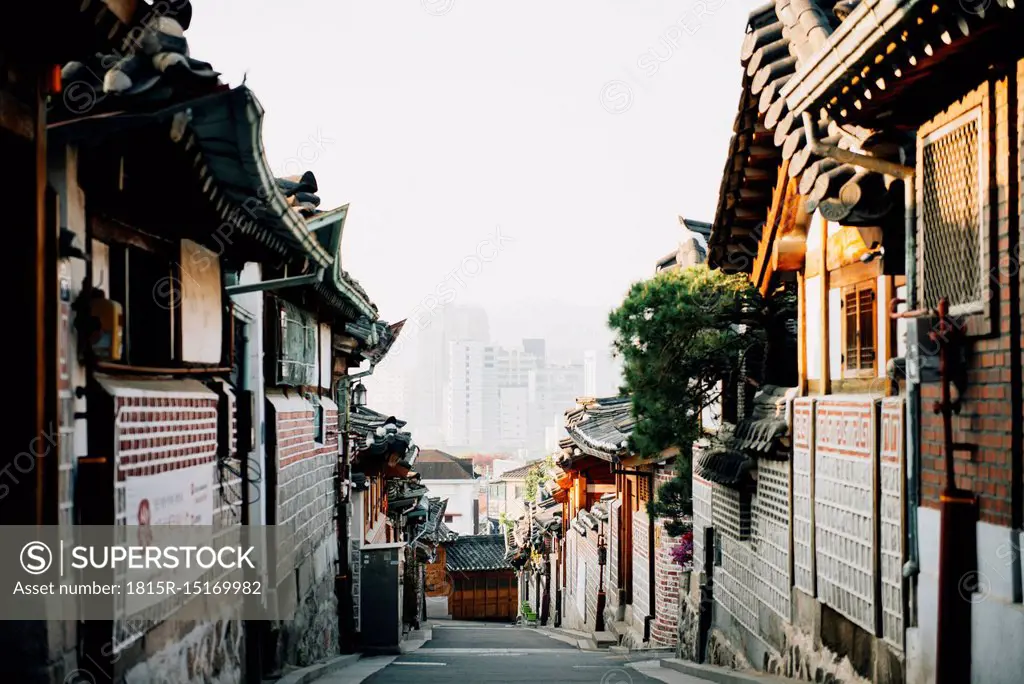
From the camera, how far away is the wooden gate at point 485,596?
56938 millimetres

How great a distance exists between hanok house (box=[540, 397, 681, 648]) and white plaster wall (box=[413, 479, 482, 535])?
65.3 m

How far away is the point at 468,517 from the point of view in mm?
106938

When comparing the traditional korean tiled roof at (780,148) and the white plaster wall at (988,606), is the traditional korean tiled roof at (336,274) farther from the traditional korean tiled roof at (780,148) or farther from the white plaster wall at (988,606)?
the white plaster wall at (988,606)

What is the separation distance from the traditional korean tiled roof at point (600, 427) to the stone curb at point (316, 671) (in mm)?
7973

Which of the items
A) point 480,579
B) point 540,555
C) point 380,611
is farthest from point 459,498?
point 380,611

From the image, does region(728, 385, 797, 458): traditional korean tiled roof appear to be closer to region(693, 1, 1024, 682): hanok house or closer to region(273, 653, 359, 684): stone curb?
region(693, 1, 1024, 682): hanok house

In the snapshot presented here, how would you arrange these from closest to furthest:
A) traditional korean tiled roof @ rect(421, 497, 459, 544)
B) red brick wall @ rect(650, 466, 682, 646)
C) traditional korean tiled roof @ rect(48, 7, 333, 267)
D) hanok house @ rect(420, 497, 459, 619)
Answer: traditional korean tiled roof @ rect(48, 7, 333, 267) → red brick wall @ rect(650, 466, 682, 646) → traditional korean tiled roof @ rect(421, 497, 459, 544) → hanok house @ rect(420, 497, 459, 619)

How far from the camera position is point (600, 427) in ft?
93.3

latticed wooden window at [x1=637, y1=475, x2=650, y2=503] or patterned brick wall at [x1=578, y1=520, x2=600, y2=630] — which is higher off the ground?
latticed wooden window at [x1=637, y1=475, x2=650, y2=503]

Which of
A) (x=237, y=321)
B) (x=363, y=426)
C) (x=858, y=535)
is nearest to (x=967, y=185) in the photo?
(x=858, y=535)

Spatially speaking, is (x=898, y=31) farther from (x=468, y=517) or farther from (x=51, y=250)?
(x=468, y=517)

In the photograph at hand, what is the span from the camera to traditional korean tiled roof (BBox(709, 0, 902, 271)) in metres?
9.69

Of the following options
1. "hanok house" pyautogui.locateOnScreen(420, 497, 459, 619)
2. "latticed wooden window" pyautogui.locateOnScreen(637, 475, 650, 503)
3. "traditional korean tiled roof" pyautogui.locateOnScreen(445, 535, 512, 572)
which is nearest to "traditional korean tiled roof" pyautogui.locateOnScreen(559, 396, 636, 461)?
"latticed wooden window" pyautogui.locateOnScreen(637, 475, 650, 503)

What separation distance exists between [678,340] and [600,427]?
47.2 feet
